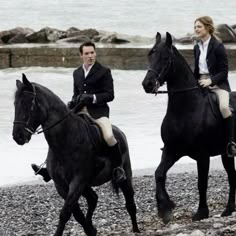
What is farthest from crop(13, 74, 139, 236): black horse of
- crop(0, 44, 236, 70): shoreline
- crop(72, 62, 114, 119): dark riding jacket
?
crop(0, 44, 236, 70): shoreline

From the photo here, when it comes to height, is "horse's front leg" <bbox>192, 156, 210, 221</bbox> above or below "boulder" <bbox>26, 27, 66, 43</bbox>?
above

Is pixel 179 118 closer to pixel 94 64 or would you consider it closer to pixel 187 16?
pixel 94 64

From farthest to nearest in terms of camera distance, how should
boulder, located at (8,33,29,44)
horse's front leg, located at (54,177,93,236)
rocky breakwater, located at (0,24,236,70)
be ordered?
boulder, located at (8,33,29,44) < rocky breakwater, located at (0,24,236,70) < horse's front leg, located at (54,177,93,236)

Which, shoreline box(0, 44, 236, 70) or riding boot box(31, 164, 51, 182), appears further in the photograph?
shoreline box(0, 44, 236, 70)

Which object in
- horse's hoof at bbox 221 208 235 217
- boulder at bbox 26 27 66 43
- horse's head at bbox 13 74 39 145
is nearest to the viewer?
horse's head at bbox 13 74 39 145

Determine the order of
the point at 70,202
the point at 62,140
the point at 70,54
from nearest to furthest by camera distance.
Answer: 1. the point at 70,202
2. the point at 62,140
3. the point at 70,54

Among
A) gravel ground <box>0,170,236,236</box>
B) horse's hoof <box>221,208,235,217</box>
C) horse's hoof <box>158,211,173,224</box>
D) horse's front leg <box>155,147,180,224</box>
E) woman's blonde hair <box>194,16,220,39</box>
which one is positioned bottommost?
gravel ground <box>0,170,236,236</box>

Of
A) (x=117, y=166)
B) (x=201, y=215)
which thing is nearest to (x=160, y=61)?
(x=117, y=166)

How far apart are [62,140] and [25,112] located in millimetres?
547

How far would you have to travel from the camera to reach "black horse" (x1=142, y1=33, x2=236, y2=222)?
944 centimetres

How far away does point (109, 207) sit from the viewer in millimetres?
11547

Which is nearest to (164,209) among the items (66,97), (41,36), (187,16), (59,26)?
(66,97)

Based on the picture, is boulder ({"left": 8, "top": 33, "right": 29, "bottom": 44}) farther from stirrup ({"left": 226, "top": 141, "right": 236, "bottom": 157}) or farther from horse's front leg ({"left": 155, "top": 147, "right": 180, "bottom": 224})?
horse's front leg ({"left": 155, "top": 147, "right": 180, "bottom": 224})

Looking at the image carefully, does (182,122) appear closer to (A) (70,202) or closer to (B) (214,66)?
(B) (214,66)
